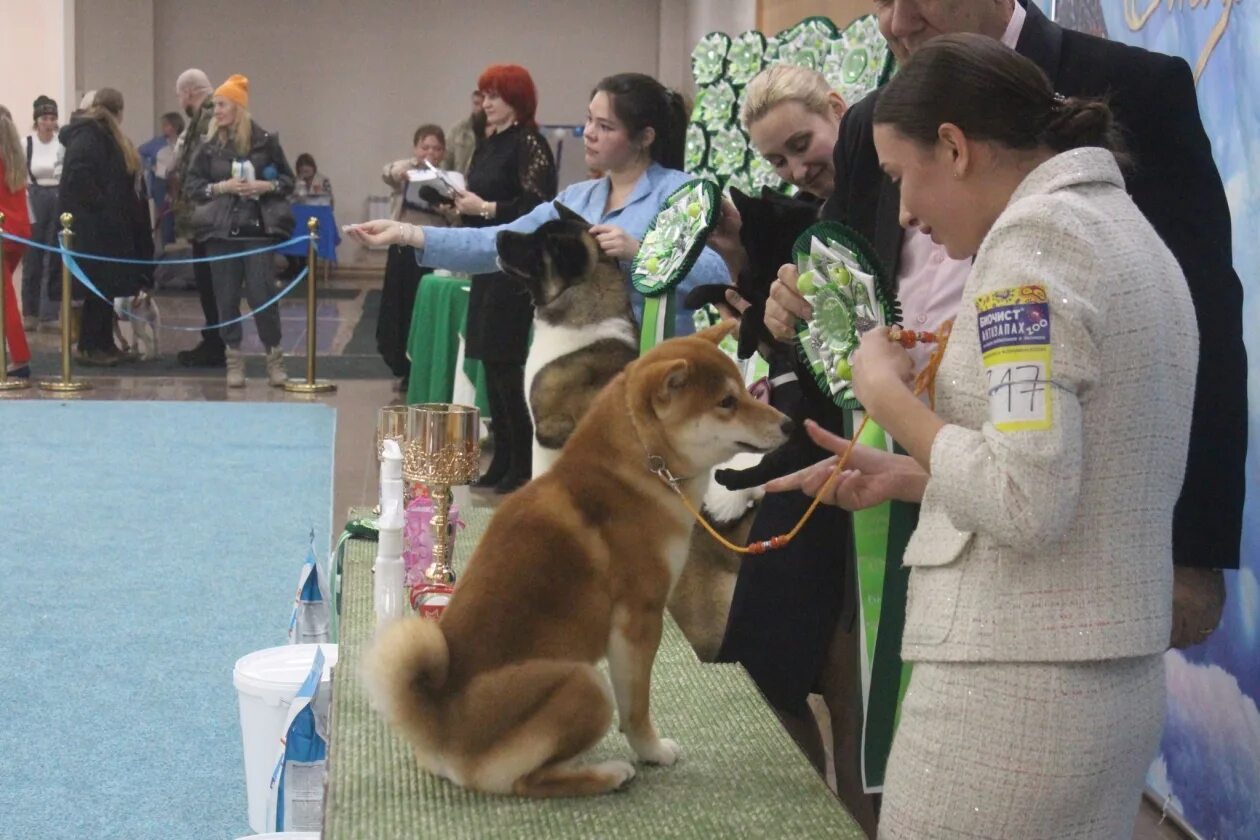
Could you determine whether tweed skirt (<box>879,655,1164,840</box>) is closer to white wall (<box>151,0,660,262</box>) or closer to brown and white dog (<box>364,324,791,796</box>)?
brown and white dog (<box>364,324,791,796</box>)

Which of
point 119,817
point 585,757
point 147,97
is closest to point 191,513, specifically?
point 119,817

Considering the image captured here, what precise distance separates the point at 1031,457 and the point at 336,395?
9.14 metres

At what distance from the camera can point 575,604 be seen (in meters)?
2.08

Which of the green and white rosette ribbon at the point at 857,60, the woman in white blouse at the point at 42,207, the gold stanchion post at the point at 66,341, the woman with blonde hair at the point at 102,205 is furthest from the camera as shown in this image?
the woman in white blouse at the point at 42,207

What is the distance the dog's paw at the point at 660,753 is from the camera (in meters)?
2.26

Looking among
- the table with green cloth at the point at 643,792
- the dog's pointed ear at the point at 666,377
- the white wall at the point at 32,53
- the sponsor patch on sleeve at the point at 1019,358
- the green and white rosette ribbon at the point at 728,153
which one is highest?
the white wall at the point at 32,53

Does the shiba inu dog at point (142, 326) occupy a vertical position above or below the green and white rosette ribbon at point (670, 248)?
below

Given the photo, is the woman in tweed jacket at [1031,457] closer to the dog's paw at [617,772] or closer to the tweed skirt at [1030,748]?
the tweed skirt at [1030,748]

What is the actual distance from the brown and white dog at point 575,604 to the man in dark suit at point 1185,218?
32cm

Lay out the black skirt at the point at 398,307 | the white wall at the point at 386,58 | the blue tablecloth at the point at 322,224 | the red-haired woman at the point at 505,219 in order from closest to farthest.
Answer: 1. the red-haired woman at the point at 505,219
2. the black skirt at the point at 398,307
3. the blue tablecloth at the point at 322,224
4. the white wall at the point at 386,58

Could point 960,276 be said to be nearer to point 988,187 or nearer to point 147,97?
point 988,187

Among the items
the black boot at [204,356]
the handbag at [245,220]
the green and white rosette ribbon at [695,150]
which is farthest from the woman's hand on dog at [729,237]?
the black boot at [204,356]

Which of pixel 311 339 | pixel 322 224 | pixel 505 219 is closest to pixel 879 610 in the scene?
pixel 505 219

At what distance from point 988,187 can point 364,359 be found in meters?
11.0
